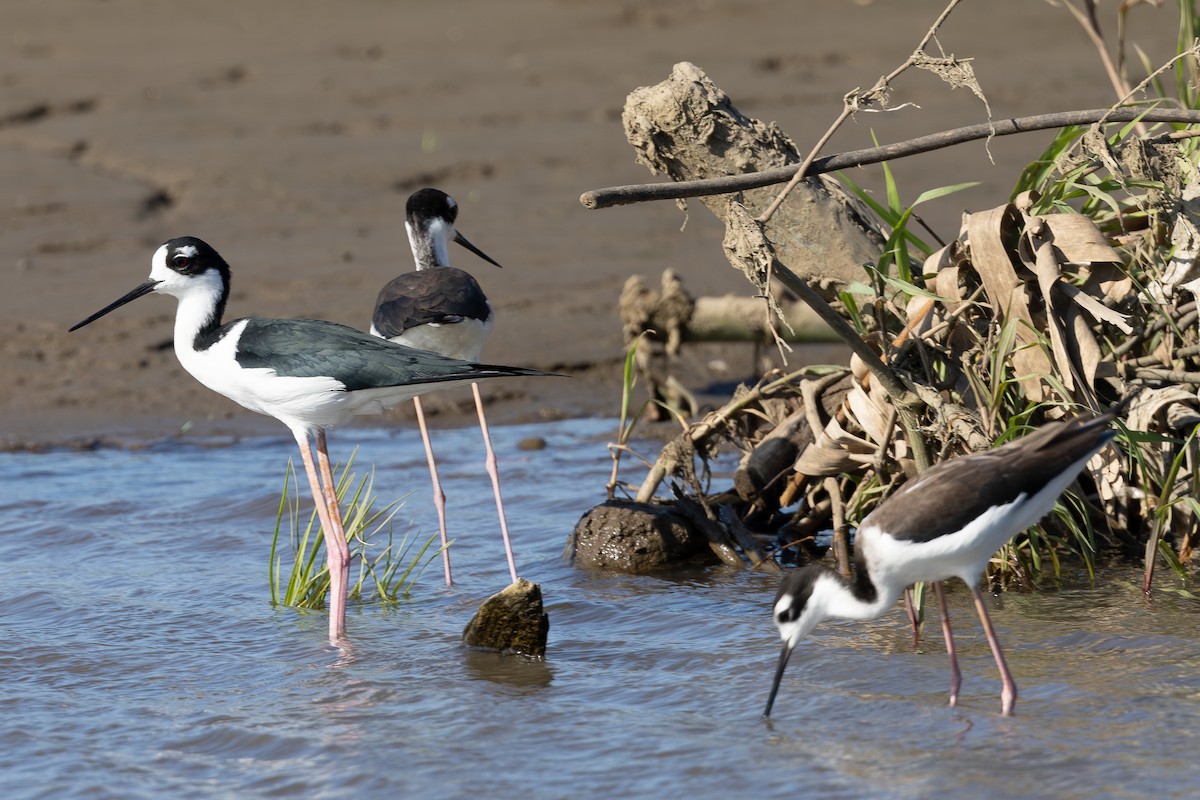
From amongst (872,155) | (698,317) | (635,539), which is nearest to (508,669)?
(635,539)

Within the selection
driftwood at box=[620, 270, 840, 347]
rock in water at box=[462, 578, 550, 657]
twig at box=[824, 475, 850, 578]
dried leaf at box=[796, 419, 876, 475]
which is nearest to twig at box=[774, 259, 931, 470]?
dried leaf at box=[796, 419, 876, 475]

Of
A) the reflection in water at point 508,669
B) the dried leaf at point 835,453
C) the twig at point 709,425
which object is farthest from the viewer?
the twig at point 709,425

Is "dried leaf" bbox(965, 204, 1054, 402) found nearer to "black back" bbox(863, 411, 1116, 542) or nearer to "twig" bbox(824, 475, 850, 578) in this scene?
"twig" bbox(824, 475, 850, 578)

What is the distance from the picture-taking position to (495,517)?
670 cm

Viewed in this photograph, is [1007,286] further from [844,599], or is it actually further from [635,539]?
[635,539]

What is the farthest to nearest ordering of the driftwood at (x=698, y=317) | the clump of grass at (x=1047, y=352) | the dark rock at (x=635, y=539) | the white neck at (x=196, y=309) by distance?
the driftwood at (x=698, y=317) → the dark rock at (x=635, y=539) → the white neck at (x=196, y=309) → the clump of grass at (x=1047, y=352)

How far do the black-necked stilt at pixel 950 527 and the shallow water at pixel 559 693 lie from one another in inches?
10.4

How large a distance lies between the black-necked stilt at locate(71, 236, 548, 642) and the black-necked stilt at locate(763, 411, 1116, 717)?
138 cm

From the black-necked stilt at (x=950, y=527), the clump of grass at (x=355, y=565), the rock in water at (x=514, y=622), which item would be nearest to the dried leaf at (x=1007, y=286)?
the black-necked stilt at (x=950, y=527)

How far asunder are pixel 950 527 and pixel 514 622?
1520mm

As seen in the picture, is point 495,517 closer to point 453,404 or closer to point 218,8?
point 453,404

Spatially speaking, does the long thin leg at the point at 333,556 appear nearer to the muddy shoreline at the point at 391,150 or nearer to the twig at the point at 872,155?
the twig at the point at 872,155

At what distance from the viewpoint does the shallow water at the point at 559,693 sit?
397 cm

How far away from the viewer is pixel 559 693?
15.1 feet
